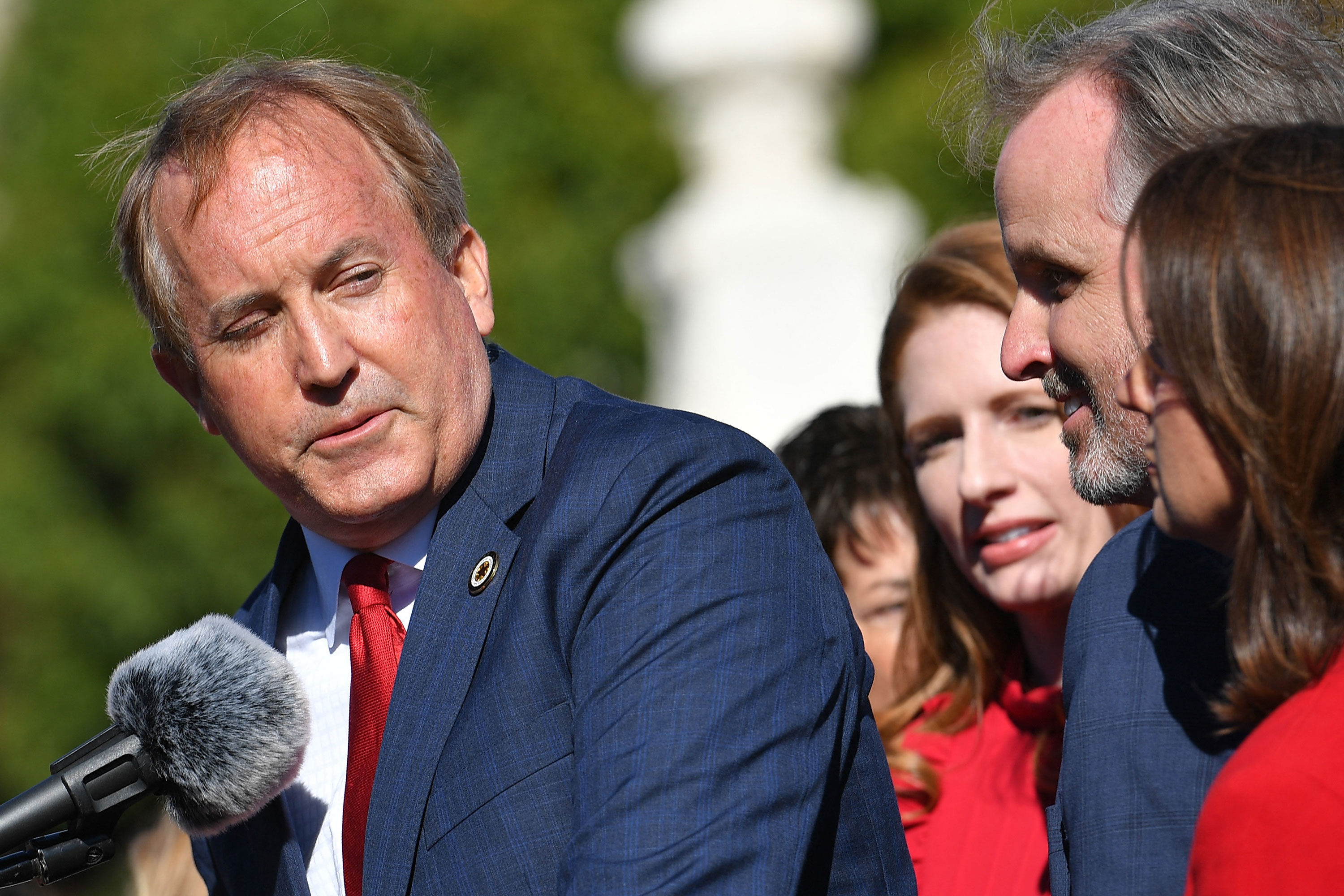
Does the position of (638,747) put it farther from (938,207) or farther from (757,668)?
(938,207)

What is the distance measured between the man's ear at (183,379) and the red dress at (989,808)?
162 centimetres

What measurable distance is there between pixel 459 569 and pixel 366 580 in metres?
0.33

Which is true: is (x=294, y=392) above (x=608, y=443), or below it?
above

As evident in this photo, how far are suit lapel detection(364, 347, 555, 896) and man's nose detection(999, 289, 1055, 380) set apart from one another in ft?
2.53

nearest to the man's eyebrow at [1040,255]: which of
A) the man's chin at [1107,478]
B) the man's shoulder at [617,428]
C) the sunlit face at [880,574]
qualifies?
the man's chin at [1107,478]

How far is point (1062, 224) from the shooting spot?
86.3 inches

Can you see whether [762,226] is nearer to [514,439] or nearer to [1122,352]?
[514,439]

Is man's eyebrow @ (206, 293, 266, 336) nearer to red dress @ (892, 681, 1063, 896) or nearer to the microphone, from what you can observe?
the microphone

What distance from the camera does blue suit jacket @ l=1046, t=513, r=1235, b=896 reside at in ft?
6.14

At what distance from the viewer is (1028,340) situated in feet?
7.49

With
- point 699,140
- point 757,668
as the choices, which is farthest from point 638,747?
point 699,140

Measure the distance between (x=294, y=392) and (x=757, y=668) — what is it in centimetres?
100

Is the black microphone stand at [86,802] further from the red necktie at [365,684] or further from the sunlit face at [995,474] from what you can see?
the sunlit face at [995,474]

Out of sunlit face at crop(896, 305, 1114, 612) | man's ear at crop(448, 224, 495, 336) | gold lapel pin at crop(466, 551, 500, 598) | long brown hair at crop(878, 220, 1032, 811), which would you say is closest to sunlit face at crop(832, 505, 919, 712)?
long brown hair at crop(878, 220, 1032, 811)
